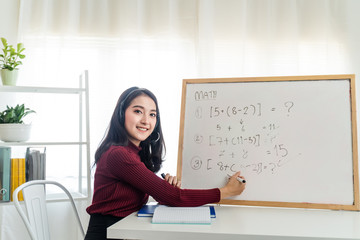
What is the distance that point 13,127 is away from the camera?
6.45 ft

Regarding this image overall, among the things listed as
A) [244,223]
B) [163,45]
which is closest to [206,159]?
[244,223]

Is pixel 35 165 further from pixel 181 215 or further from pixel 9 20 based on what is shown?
pixel 181 215

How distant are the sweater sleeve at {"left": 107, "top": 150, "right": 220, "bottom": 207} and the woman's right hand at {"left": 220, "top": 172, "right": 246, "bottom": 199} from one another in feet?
0.42

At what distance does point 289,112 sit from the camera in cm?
156

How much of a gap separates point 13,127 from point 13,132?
3cm

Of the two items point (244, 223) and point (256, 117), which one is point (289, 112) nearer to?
point (256, 117)

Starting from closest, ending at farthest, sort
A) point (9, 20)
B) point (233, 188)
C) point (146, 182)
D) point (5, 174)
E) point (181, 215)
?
point (181, 215), point (146, 182), point (233, 188), point (5, 174), point (9, 20)

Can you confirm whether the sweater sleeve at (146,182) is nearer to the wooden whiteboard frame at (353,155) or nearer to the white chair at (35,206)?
the wooden whiteboard frame at (353,155)

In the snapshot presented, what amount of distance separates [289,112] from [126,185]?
80 centimetres

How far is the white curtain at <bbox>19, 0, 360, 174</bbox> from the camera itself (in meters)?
2.34

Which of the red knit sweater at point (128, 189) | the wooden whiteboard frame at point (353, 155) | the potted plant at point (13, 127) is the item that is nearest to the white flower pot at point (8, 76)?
the potted plant at point (13, 127)

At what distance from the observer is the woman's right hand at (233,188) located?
1.49 metres

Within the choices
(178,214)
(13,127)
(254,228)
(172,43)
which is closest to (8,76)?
(13,127)

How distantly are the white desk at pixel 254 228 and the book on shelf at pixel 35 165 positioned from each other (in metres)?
1.00
